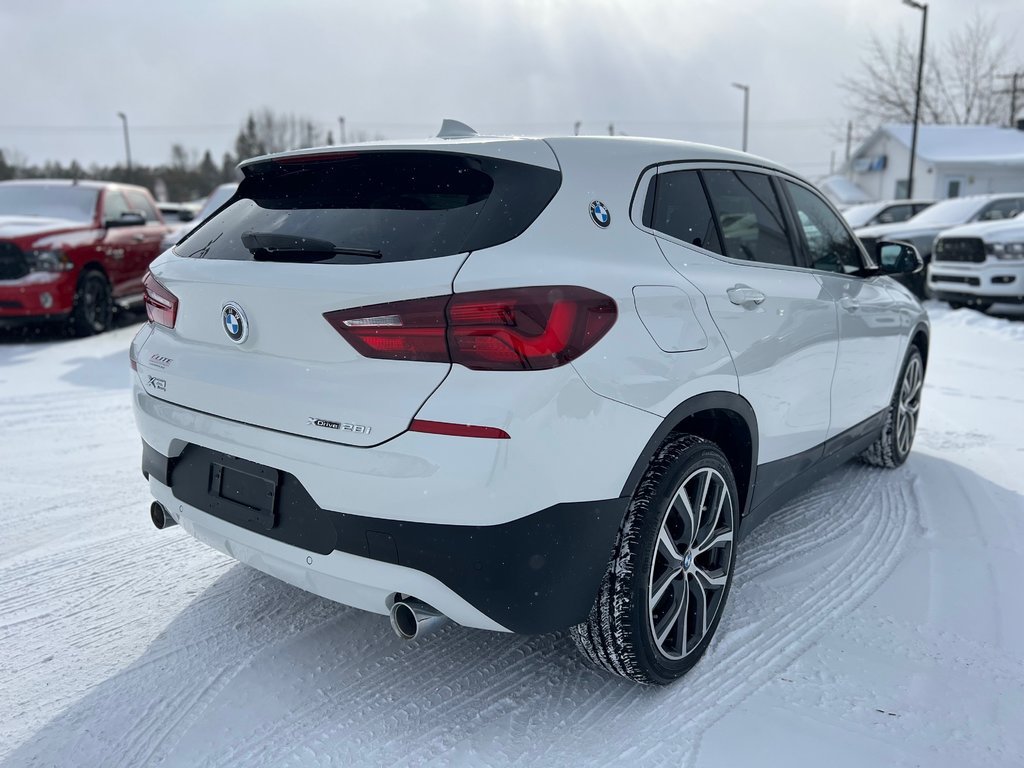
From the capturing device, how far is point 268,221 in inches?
103

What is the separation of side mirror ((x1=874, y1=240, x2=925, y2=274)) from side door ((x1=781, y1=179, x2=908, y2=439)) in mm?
89

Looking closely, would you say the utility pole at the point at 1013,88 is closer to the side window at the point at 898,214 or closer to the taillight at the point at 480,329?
the side window at the point at 898,214

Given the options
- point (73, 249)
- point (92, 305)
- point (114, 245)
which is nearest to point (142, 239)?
point (114, 245)

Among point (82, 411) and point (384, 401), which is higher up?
point (384, 401)

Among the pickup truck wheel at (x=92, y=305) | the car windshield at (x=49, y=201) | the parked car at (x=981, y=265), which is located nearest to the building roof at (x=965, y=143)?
the parked car at (x=981, y=265)

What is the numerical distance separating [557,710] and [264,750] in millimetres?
850

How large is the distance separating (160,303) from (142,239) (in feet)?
28.4

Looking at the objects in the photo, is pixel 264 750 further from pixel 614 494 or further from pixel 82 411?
pixel 82 411

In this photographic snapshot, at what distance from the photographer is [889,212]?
55.3 ft

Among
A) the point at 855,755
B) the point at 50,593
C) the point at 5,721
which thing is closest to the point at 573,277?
the point at 855,755

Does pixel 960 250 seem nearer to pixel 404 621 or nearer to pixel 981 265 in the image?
pixel 981 265

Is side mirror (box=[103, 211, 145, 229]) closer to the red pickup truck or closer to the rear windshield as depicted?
the red pickup truck

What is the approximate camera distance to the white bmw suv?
2070 millimetres

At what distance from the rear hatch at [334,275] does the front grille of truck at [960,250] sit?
10916 millimetres
